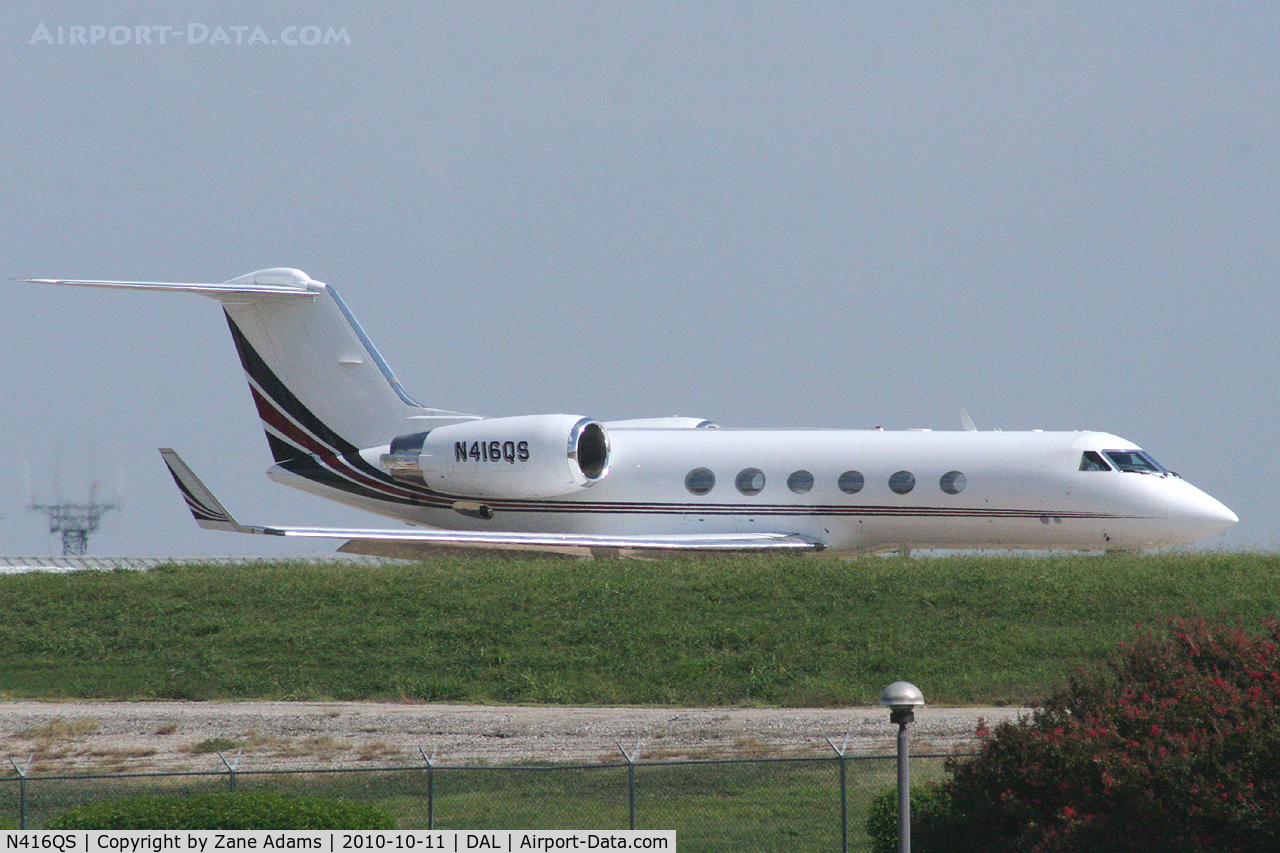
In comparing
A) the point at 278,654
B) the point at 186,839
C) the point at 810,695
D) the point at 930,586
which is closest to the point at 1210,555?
the point at 930,586

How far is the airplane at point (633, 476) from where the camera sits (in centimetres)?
2611

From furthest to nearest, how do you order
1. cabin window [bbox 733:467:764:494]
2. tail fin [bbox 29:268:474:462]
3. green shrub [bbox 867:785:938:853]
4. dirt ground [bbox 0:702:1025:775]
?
tail fin [bbox 29:268:474:462] → cabin window [bbox 733:467:764:494] → dirt ground [bbox 0:702:1025:775] → green shrub [bbox 867:785:938:853]

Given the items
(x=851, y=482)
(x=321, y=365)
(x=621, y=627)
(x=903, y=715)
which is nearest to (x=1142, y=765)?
(x=903, y=715)

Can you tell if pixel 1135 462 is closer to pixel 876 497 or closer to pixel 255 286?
pixel 876 497

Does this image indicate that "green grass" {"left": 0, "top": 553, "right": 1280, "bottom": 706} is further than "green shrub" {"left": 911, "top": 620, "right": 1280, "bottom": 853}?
Yes

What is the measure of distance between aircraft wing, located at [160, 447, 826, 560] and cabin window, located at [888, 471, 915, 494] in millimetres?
1862

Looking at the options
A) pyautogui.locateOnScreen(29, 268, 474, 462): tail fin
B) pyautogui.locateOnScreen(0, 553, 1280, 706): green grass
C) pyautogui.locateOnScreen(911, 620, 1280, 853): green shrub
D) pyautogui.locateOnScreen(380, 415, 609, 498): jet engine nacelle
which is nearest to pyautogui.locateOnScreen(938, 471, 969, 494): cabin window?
pyautogui.locateOnScreen(0, 553, 1280, 706): green grass

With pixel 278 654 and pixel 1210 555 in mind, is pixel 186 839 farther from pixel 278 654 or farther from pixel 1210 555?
pixel 1210 555

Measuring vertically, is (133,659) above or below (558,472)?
below

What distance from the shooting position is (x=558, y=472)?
94.5ft

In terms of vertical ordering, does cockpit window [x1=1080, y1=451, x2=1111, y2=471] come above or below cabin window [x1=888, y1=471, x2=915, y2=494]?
above

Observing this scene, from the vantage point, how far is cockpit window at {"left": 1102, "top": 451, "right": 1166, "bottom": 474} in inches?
1022

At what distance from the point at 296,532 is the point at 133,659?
520 cm

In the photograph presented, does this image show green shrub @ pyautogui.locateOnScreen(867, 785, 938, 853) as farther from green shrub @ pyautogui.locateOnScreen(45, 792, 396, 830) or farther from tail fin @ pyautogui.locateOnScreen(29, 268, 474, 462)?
tail fin @ pyautogui.locateOnScreen(29, 268, 474, 462)
